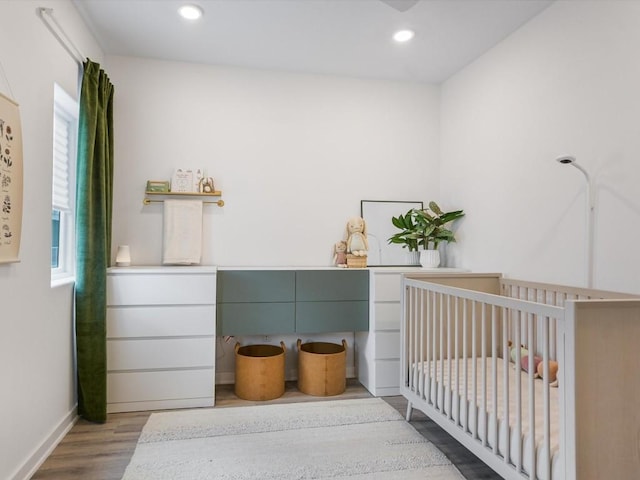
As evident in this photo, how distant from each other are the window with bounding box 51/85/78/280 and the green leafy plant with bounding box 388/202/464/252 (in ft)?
7.54

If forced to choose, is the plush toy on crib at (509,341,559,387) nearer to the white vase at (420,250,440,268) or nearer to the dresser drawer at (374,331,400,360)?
the dresser drawer at (374,331,400,360)

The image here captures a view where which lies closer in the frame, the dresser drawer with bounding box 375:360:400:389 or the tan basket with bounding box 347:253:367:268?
the dresser drawer with bounding box 375:360:400:389

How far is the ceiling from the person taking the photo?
254cm

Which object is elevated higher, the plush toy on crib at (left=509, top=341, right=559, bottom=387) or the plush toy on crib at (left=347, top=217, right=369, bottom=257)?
the plush toy on crib at (left=347, top=217, right=369, bottom=257)

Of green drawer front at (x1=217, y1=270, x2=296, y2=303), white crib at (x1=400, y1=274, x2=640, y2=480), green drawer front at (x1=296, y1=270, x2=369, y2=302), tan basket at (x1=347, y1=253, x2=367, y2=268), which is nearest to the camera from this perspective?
white crib at (x1=400, y1=274, x2=640, y2=480)

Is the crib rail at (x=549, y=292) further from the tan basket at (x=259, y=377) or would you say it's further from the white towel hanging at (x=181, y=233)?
the white towel hanging at (x=181, y=233)

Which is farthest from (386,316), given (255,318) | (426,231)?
(255,318)

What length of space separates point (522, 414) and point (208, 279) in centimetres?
199

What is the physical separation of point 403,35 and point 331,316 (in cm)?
200

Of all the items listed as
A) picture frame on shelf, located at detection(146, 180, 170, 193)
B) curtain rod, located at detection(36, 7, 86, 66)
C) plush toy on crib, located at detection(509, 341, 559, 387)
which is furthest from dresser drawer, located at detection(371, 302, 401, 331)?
curtain rod, located at detection(36, 7, 86, 66)

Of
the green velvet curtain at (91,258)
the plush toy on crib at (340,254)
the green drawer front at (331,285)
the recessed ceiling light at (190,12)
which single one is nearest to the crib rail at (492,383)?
the green drawer front at (331,285)

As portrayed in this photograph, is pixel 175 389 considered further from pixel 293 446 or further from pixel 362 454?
pixel 362 454

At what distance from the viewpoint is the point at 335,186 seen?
360cm

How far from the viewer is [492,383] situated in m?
1.78
